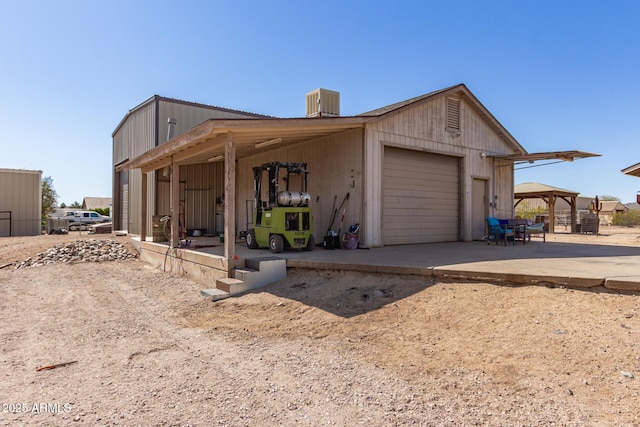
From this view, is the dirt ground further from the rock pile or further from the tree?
the tree

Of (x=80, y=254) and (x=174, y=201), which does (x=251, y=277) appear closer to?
(x=174, y=201)

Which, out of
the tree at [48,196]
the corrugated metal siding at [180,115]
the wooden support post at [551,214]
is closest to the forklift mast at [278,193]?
the corrugated metal siding at [180,115]

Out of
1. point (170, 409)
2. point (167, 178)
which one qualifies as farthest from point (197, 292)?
point (167, 178)

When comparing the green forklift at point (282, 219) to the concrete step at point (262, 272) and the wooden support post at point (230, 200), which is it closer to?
the concrete step at point (262, 272)

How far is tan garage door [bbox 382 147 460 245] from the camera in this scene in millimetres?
9812

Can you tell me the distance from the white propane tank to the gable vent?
5084 mm

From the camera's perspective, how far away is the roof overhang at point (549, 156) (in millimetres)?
10347

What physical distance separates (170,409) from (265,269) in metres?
3.84

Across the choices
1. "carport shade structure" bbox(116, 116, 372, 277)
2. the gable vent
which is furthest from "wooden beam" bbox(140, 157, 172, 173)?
the gable vent

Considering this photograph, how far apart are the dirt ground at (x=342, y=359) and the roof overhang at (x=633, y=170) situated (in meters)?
11.9

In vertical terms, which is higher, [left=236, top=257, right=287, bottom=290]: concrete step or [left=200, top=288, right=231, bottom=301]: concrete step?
[left=236, top=257, right=287, bottom=290]: concrete step

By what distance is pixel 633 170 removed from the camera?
45.1ft

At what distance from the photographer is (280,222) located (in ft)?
26.2

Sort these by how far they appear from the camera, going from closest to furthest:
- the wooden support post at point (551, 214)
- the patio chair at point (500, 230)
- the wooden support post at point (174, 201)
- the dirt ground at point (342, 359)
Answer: the dirt ground at point (342, 359) → the wooden support post at point (174, 201) → the patio chair at point (500, 230) → the wooden support post at point (551, 214)
